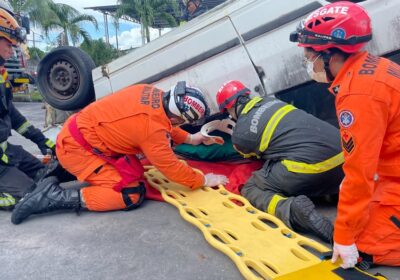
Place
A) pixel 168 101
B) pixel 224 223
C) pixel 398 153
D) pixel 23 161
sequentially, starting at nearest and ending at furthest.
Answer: pixel 398 153, pixel 224 223, pixel 168 101, pixel 23 161

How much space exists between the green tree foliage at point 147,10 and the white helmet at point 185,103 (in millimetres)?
16602

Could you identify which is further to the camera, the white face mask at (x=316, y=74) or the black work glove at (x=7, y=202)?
the black work glove at (x=7, y=202)

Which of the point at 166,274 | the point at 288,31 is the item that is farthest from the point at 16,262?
the point at 288,31

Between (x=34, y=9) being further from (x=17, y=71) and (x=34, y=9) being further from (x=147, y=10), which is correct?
(x=17, y=71)

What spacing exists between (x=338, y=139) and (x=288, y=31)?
941 mm

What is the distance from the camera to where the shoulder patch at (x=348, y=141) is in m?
1.72

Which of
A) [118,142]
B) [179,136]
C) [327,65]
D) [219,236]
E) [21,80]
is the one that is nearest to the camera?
[327,65]

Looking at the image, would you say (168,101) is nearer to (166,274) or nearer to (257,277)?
(166,274)

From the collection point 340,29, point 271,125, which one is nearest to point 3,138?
point 271,125

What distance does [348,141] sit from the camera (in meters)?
1.74

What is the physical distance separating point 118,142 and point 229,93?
948mm

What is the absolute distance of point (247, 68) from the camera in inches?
127

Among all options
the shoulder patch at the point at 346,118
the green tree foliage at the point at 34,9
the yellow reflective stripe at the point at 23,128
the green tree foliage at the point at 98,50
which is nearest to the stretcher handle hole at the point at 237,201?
the shoulder patch at the point at 346,118

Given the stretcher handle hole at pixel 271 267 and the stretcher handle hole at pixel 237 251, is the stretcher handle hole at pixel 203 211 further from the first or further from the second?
the stretcher handle hole at pixel 271 267
